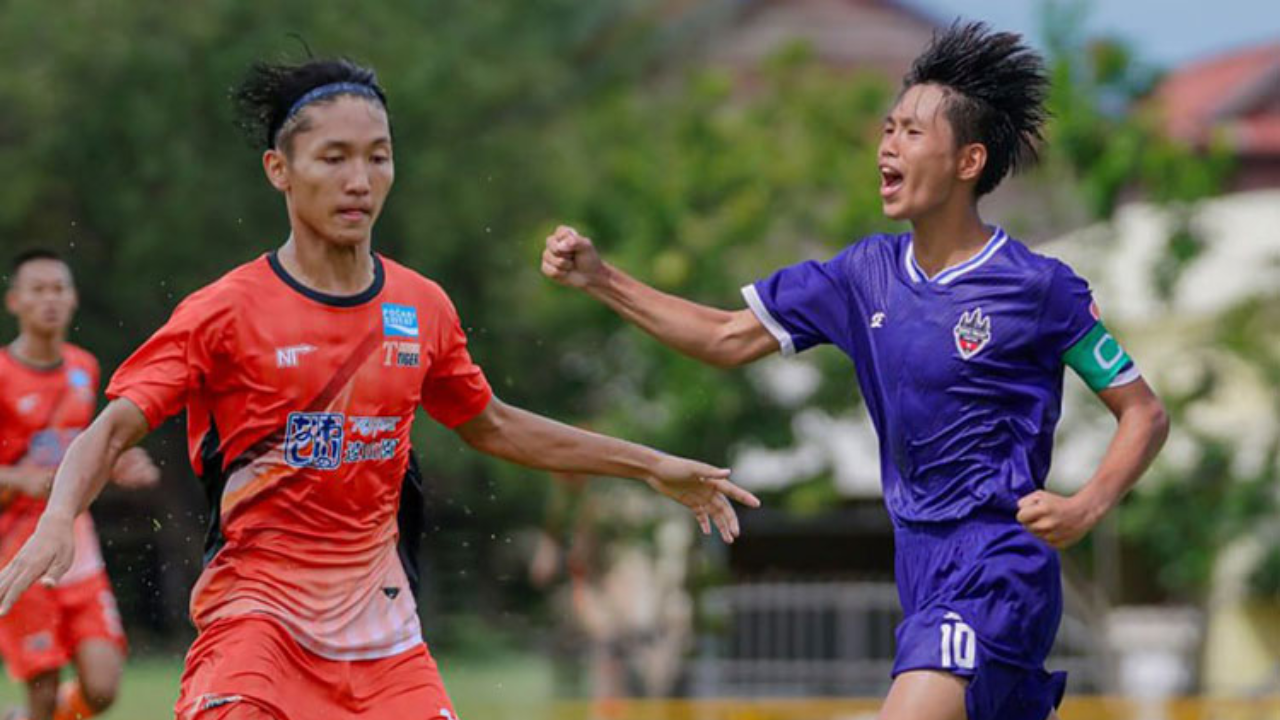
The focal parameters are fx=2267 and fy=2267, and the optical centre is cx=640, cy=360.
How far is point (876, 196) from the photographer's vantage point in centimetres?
2181

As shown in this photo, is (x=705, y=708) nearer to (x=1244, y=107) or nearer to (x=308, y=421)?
(x=308, y=421)

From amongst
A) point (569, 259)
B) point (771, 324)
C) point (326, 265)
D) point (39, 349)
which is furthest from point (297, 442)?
point (39, 349)

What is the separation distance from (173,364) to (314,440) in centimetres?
42

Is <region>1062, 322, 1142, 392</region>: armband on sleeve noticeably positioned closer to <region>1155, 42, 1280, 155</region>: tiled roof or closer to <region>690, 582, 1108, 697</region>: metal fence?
→ <region>690, 582, 1108, 697</region>: metal fence

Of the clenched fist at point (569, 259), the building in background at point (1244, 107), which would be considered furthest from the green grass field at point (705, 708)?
the building in background at point (1244, 107)

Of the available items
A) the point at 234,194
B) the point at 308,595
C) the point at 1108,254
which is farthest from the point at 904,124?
the point at 234,194

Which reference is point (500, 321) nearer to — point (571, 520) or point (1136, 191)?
point (571, 520)

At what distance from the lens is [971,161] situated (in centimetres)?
661

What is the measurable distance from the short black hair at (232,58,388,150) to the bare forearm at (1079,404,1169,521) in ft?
7.19

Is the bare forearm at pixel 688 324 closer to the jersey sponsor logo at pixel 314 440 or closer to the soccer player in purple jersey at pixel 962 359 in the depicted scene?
the soccer player in purple jersey at pixel 962 359

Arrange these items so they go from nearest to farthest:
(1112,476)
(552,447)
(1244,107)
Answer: (1112,476), (552,447), (1244,107)

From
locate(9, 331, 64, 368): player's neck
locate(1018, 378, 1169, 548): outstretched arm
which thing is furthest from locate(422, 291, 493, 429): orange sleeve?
locate(9, 331, 64, 368): player's neck

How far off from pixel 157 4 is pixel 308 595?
2545cm

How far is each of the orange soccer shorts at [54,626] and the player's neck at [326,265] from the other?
4557 millimetres
